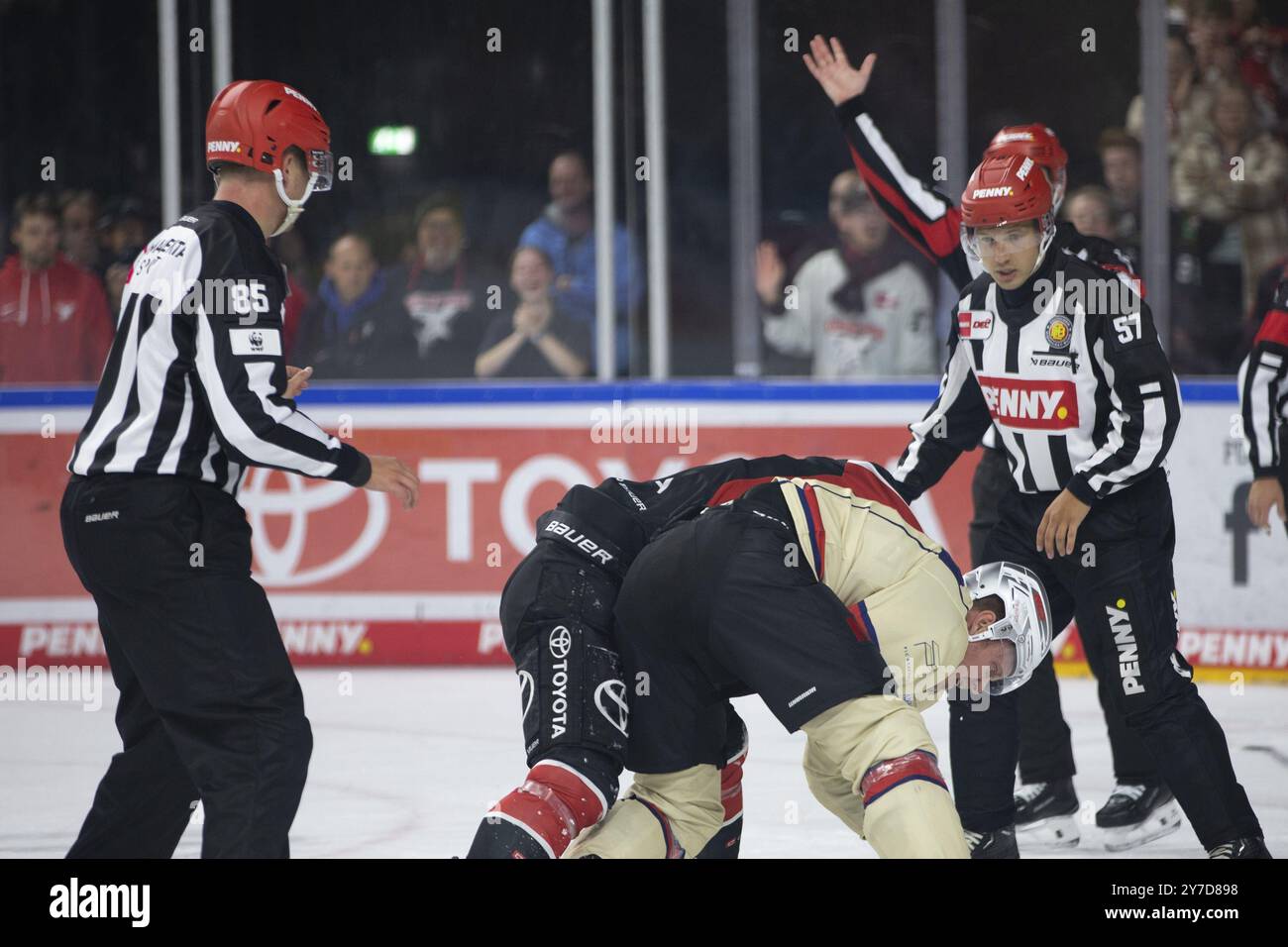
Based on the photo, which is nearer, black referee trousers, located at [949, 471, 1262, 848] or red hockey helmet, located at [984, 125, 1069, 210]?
black referee trousers, located at [949, 471, 1262, 848]

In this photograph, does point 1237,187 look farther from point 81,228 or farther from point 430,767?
point 81,228

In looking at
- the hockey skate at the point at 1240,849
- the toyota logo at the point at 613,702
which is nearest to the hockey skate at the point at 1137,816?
the hockey skate at the point at 1240,849

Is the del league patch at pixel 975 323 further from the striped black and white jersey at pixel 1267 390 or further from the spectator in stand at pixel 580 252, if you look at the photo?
the spectator in stand at pixel 580 252

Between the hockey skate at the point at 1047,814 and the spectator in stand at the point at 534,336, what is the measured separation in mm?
3091

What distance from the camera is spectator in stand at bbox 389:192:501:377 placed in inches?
282

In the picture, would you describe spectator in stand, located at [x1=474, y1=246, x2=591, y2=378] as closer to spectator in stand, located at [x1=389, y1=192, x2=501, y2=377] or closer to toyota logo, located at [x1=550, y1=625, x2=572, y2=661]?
spectator in stand, located at [x1=389, y1=192, x2=501, y2=377]

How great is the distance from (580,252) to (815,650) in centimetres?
445

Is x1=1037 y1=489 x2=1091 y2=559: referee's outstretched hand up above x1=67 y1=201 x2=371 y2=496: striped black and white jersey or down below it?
below

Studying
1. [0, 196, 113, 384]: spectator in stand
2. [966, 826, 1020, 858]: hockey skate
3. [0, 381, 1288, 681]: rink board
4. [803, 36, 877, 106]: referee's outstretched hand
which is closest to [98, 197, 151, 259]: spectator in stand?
[0, 196, 113, 384]: spectator in stand

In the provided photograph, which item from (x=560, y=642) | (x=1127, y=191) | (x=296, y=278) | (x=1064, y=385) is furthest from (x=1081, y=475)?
(x=296, y=278)

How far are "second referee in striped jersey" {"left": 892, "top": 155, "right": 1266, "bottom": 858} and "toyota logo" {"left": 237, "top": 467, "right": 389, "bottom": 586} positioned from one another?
3331mm

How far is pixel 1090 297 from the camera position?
3814 millimetres

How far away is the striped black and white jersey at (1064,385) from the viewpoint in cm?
374
